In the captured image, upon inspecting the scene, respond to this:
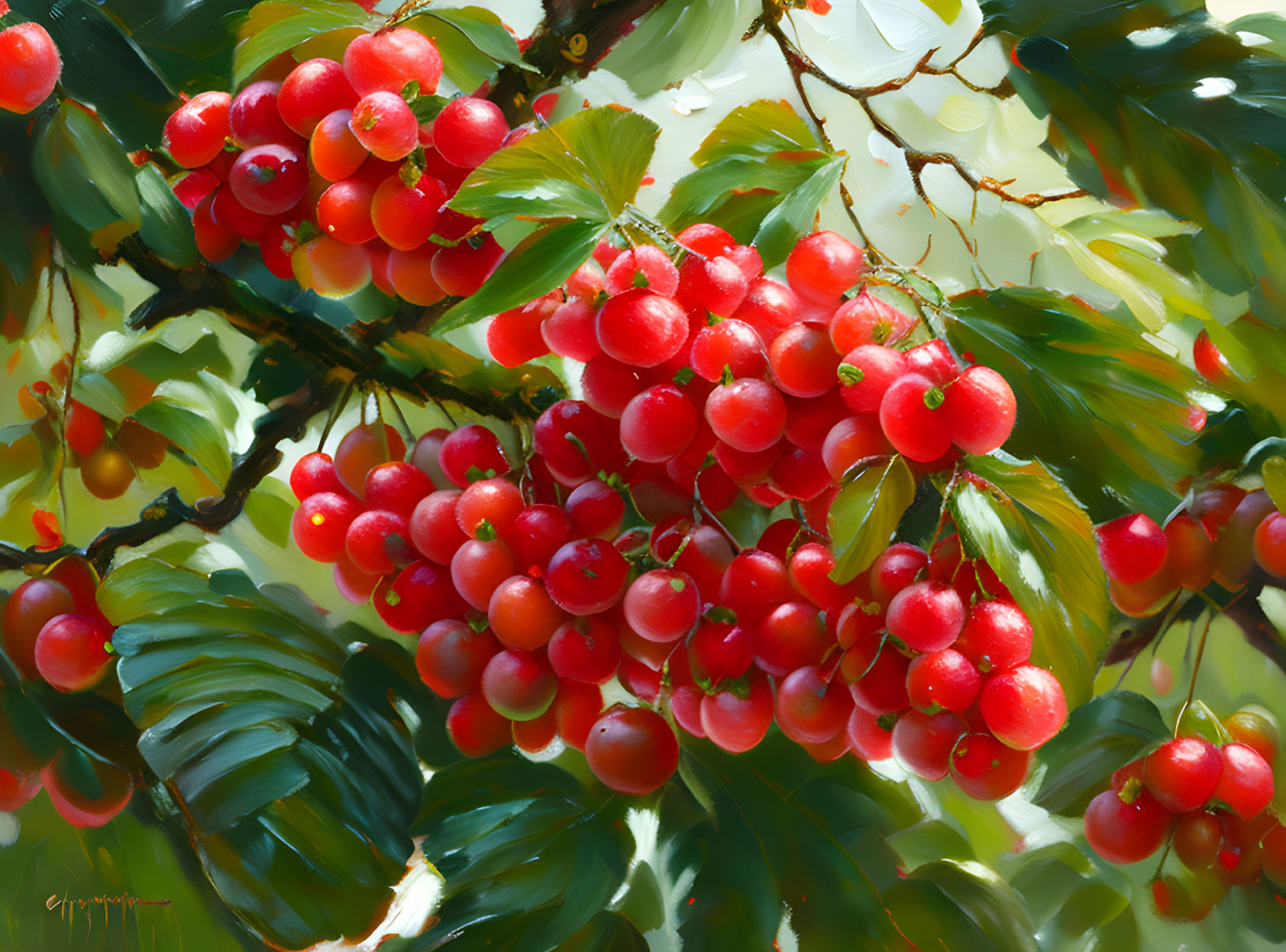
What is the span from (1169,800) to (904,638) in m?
0.16

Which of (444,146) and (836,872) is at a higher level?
(444,146)

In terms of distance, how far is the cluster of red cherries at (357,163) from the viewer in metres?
0.37

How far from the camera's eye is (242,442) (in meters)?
0.49

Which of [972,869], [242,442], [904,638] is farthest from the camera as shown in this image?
[242,442]

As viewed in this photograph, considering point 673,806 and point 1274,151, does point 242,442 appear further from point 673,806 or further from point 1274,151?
point 1274,151

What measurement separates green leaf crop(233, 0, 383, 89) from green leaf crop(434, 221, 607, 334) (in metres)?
0.19

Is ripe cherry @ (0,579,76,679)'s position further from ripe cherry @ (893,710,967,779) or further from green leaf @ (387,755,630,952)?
ripe cherry @ (893,710,967,779)

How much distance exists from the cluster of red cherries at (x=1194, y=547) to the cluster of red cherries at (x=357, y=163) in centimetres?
28

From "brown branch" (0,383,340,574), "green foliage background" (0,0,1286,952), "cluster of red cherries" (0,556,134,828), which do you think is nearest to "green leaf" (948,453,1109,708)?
"green foliage background" (0,0,1286,952)

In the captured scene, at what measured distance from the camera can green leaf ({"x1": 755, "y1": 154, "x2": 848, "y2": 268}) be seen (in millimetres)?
373

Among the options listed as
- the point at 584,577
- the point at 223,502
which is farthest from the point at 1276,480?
the point at 223,502

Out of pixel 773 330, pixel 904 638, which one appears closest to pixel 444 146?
pixel 773 330
